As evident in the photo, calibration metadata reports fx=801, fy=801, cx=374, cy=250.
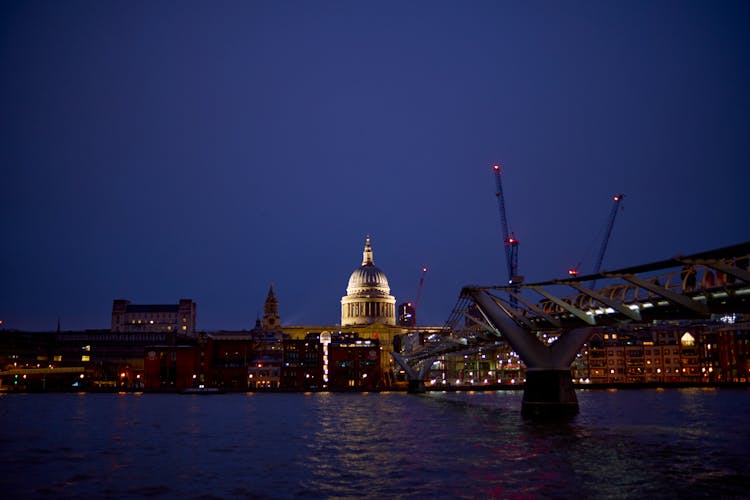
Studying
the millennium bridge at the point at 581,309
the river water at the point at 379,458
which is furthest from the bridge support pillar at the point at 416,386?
the river water at the point at 379,458

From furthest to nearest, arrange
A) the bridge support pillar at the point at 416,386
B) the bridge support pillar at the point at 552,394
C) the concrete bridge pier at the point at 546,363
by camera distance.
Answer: the bridge support pillar at the point at 416,386, the bridge support pillar at the point at 552,394, the concrete bridge pier at the point at 546,363

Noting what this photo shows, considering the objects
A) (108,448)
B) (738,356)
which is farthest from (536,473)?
(738,356)

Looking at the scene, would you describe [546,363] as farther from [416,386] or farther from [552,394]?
[416,386]

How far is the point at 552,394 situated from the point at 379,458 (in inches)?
1113

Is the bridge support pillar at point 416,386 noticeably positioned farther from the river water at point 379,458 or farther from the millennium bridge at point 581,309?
the river water at point 379,458

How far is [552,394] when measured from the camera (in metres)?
62.9

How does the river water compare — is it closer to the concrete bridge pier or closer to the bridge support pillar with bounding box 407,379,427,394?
the concrete bridge pier

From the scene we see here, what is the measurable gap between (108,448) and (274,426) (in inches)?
700

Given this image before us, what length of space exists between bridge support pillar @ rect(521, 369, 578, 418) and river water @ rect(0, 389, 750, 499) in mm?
2312

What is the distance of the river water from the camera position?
2864 centimetres

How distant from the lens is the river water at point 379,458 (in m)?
28.6

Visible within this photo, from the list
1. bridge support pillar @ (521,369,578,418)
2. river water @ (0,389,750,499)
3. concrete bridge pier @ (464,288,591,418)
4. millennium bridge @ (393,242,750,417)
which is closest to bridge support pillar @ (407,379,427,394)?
millennium bridge @ (393,242,750,417)

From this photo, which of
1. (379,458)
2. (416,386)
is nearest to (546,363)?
(379,458)

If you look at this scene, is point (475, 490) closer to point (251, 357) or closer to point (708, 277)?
point (708, 277)
